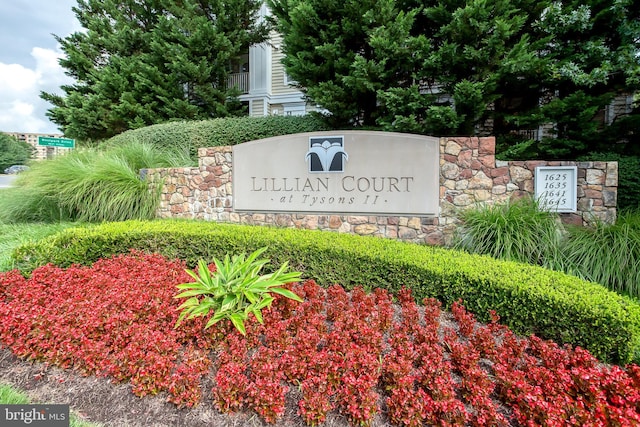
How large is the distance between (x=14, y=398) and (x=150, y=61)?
11.9 metres

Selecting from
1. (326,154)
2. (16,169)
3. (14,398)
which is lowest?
(14,398)

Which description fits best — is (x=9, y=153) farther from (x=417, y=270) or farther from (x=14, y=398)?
(x=417, y=270)

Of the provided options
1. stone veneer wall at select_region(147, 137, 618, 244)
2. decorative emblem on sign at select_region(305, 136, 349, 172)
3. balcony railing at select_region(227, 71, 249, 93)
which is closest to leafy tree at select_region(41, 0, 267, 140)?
balcony railing at select_region(227, 71, 249, 93)

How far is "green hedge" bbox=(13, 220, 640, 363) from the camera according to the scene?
247 centimetres

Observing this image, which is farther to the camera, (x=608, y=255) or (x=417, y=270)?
(x=608, y=255)

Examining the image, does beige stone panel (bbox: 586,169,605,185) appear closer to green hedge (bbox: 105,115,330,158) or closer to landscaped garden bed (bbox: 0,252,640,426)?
landscaped garden bed (bbox: 0,252,640,426)

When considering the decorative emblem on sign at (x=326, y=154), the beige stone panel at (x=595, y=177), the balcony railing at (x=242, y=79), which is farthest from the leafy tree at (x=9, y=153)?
the beige stone panel at (x=595, y=177)

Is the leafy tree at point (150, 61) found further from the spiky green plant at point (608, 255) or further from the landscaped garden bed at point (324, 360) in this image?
the spiky green plant at point (608, 255)

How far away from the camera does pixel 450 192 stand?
15.0ft

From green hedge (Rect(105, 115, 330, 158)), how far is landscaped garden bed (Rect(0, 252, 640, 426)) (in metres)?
5.42

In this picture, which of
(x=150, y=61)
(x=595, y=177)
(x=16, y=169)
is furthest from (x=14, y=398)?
(x=16, y=169)

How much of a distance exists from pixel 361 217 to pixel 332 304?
222cm

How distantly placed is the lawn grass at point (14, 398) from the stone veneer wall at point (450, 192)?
361 centimetres

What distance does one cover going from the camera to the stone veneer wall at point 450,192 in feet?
13.7
